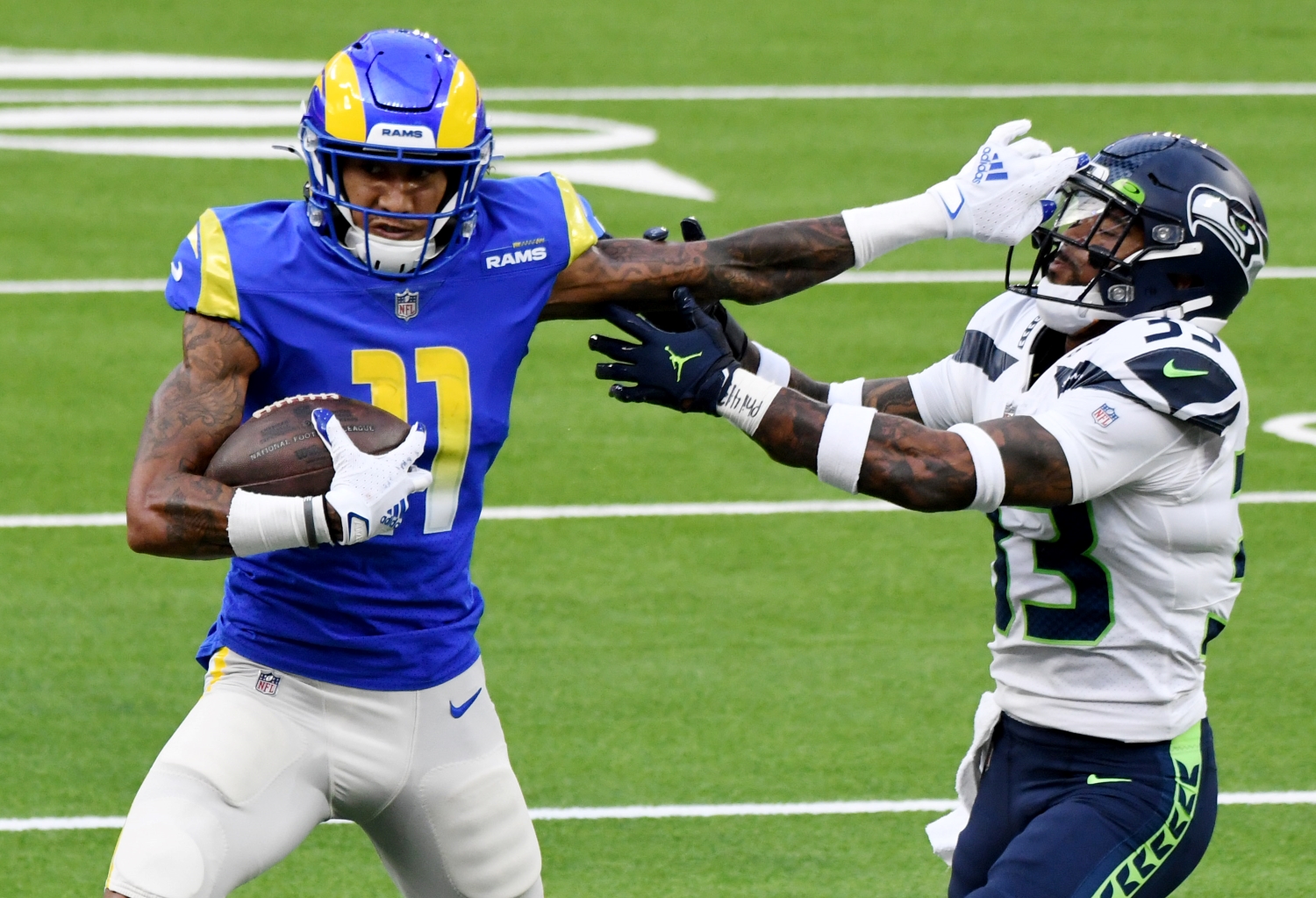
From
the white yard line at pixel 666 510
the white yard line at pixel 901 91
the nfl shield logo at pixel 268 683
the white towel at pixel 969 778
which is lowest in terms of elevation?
the white yard line at pixel 666 510

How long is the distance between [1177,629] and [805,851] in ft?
6.02

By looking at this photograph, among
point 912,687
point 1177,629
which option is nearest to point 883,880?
point 912,687

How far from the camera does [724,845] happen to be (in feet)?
18.2

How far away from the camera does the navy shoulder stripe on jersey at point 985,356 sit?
4.27 metres

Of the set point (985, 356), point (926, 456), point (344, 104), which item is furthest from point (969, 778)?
point (344, 104)

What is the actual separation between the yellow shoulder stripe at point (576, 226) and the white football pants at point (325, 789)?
2.91 feet

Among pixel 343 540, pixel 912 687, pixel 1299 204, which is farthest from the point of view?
pixel 1299 204

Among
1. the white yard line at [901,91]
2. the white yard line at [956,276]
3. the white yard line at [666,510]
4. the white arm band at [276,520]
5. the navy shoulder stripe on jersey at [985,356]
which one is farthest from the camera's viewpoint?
the white yard line at [901,91]

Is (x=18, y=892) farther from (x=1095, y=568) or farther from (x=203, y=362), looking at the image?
(x=1095, y=568)

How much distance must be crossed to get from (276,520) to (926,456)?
47.2 inches

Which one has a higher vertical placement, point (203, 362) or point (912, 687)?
point (203, 362)

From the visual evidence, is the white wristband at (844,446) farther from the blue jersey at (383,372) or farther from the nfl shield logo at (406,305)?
the nfl shield logo at (406,305)

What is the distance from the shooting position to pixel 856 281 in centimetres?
1028

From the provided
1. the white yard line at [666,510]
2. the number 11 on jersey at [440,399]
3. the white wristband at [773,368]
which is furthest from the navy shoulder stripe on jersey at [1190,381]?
the white yard line at [666,510]
